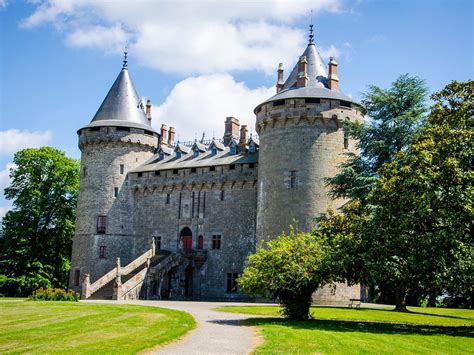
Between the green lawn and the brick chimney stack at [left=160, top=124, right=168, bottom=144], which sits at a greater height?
the brick chimney stack at [left=160, top=124, right=168, bottom=144]

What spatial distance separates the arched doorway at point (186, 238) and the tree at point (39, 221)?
10.5m

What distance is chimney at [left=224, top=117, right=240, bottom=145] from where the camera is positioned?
50.1 meters

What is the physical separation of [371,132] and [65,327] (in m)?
20.0

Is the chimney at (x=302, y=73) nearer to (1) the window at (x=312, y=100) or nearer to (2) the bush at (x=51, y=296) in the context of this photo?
(1) the window at (x=312, y=100)

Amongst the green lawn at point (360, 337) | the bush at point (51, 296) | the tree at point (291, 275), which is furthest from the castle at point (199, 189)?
the green lawn at point (360, 337)

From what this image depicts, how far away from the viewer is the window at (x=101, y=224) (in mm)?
45656

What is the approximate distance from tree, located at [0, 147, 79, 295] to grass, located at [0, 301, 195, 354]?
2274 centimetres

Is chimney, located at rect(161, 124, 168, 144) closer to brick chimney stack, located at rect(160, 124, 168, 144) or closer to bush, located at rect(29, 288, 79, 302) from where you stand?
brick chimney stack, located at rect(160, 124, 168, 144)

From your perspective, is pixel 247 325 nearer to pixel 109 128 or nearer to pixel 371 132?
pixel 371 132

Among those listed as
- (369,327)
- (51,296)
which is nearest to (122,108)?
(51,296)

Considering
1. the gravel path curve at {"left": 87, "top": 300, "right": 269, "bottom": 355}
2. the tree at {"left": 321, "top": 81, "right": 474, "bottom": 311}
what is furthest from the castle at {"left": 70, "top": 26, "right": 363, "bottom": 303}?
the gravel path curve at {"left": 87, "top": 300, "right": 269, "bottom": 355}

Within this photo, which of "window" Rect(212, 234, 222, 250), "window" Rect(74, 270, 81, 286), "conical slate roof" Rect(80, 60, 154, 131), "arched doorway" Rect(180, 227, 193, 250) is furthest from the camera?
"conical slate roof" Rect(80, 60, 154, 131)

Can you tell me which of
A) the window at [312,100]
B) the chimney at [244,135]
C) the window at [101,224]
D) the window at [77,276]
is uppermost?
the window at [312,100]

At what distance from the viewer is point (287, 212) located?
37.3 meters
